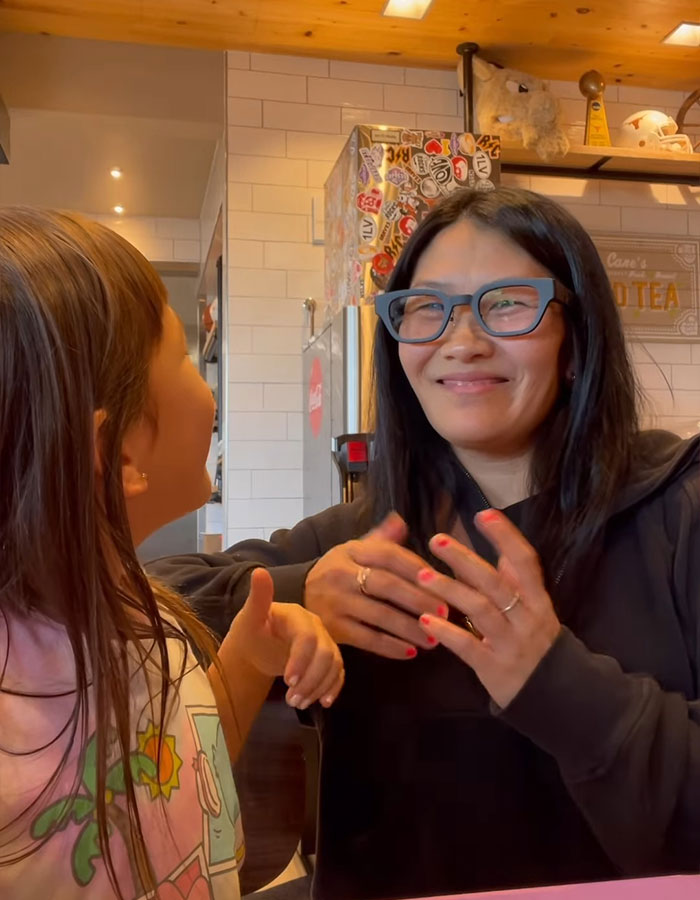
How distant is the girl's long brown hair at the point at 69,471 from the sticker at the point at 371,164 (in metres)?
1.86

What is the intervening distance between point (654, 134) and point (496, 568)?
8.16 ft

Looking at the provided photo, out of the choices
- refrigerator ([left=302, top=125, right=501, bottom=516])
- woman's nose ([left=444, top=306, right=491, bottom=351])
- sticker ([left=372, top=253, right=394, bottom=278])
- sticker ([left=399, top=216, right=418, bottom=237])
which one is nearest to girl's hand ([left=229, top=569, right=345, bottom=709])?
woman's nose ([left=444, top=306, right=491, bottom=351])

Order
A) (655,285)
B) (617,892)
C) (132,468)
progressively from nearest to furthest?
1. (617,892)
2. (132,468)
3. (655,285)

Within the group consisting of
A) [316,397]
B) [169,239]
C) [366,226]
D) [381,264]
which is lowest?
[316,397]

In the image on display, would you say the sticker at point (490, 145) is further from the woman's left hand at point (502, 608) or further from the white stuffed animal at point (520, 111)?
the woman's left hand at point (502, 608)

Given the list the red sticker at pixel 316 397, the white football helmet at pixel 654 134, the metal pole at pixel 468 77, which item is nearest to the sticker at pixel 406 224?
the red sticker at pixel 316 397

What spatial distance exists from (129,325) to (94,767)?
0.89ft

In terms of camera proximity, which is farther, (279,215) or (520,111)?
(279,215)

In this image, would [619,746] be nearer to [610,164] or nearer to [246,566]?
[246,566]

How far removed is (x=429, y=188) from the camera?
7.53 ft

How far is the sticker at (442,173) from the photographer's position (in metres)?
2.30

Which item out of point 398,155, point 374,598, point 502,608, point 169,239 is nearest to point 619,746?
point 502,608

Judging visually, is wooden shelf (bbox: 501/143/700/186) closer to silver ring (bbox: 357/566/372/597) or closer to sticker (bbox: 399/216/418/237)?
sticker (bbox: 399/216/418/237)

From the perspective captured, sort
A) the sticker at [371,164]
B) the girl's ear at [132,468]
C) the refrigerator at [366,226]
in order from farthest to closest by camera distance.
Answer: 1. the sticker at [371,164]
2. the refrigerator at [366,226]
3. the girl's ear at [132,468]
